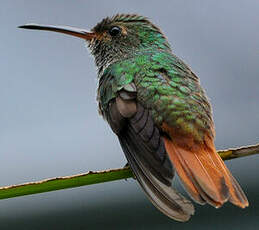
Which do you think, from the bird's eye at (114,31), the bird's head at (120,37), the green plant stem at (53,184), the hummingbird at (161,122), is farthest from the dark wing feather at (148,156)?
the bird's eye at (114,31)

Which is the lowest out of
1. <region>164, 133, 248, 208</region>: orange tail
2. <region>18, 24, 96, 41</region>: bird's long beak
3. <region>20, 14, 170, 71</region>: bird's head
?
<region>164, 133, 248, 208</region>: orange tail

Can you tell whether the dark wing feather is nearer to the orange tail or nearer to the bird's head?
the orange tail

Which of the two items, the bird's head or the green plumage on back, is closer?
the green plumage on back

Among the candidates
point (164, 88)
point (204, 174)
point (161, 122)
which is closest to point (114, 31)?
point (164, 88)

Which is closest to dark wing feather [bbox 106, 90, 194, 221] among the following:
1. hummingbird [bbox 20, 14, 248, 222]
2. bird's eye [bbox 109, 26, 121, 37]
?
hummingbird [bbox 20, 14, 248, 222]

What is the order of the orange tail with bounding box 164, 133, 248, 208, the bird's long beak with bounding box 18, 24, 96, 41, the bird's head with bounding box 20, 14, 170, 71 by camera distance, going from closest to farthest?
the orange tail with bounding box 164, 133, 248, 208
the bird's long beak with bounding box 18, 24, 96, 41
the bird's head with bounding box 20, 14, 170, 71

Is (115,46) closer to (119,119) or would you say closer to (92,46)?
(92,46)

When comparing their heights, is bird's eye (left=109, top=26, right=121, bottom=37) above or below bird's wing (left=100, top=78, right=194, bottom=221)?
above

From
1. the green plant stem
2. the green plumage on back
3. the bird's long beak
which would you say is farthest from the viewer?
the bird's long beak

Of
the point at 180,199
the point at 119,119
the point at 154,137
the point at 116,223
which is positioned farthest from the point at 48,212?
the point at 180,199
